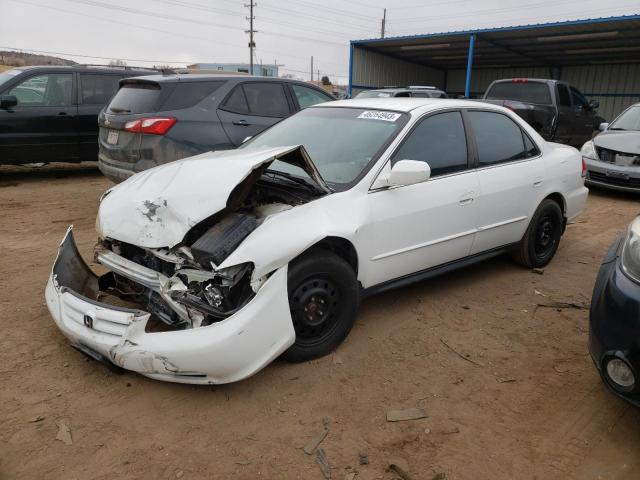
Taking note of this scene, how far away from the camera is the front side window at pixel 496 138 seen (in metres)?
4.15

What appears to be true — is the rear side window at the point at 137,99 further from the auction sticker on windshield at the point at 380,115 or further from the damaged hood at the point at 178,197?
the auction sticker on windshield at the point at 380,115

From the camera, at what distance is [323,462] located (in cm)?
234

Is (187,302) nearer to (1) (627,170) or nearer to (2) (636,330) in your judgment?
(2) (636,330)

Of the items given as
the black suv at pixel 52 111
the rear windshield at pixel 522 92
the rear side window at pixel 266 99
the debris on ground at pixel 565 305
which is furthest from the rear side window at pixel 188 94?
the rear windshield at pixel 522 92

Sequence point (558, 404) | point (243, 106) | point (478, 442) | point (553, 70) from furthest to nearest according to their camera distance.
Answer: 1. point (553, 70)
2. point (243, 106)
3. point (558, 404)
4. point (478, 442)

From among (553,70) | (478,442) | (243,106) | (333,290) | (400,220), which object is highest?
(553,70)

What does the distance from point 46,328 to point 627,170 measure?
825cm

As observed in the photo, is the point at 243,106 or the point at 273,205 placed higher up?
the point at 243,106

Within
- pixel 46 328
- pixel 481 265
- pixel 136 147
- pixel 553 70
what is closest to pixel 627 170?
pixel 481 265

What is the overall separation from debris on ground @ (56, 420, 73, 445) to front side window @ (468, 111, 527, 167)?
3.40 m

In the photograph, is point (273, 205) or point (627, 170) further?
A: point (627, 170)

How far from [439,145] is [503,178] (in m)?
0.75

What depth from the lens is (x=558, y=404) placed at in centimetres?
281

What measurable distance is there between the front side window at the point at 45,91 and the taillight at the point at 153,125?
130 inches
